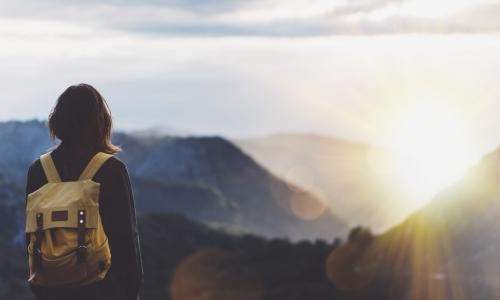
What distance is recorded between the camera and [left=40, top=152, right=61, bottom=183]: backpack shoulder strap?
7.46m

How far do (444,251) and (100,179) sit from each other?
99.4 m

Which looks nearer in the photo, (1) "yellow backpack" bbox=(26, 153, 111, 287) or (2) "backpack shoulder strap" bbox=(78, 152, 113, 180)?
(1) "yellow backpack" bbox=(26, 153, 111, 287)

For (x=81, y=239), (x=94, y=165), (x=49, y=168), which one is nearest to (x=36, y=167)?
(x=49, y=168)

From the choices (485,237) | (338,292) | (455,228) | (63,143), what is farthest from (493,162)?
(63,143)

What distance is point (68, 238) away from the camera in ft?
23.5

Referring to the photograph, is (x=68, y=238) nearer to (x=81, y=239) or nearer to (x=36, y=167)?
(x=81, y=239)

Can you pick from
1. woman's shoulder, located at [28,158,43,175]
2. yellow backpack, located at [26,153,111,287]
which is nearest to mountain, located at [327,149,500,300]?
woman's shoulder, located at [28,158,43,175]

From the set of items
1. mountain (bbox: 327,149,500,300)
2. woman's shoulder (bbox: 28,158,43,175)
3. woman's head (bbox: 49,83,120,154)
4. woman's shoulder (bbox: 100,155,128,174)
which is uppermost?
woman's head (bbox: 49,83,120,154)

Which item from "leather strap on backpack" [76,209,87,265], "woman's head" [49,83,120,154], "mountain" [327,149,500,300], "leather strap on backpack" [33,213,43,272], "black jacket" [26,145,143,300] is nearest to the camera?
"leather strap on backpack" [76,209,87,265]

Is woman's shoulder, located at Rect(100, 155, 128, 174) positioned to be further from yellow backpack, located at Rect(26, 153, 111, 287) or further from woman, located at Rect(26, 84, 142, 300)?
yellow backpack, located at Rect(26, 153, 111, 287)

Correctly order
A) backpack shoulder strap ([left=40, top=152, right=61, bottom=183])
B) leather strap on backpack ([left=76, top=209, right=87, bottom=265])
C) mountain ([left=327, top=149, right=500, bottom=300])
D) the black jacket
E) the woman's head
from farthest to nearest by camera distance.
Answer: mountain ([left=327, top=149, right=500, bottom=300]) < the woman's head < backpack shoulder strap ([left=40, top=152, right=61, bottom=183]) < the black jacket < leather strap on backpack ([left=76, top=209, right=87, bottom=265])

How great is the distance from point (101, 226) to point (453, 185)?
117961 millimetres

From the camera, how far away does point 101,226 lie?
7297mm

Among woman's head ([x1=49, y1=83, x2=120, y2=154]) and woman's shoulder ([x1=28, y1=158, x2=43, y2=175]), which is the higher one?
woman's head ([x1=49, y1=83, x2=120, y2=154])
